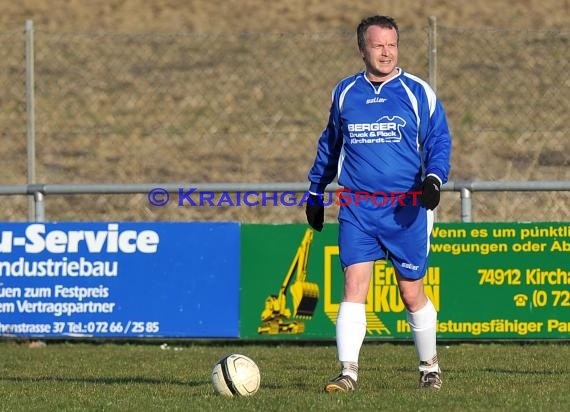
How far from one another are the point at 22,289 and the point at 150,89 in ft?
29.7

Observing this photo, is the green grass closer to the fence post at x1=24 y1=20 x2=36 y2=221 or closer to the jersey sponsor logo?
the fence post at x1=24 y1=20 x2=36 y2=221

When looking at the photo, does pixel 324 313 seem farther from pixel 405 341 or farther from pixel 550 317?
pixel 550 317

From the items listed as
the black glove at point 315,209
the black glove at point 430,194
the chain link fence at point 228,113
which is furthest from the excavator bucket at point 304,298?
the chain link fence at point 228,113

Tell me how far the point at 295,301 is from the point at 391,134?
415cm

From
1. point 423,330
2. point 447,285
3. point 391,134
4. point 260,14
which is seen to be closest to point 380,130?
point 391,134

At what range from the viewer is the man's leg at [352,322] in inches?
305

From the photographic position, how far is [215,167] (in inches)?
736

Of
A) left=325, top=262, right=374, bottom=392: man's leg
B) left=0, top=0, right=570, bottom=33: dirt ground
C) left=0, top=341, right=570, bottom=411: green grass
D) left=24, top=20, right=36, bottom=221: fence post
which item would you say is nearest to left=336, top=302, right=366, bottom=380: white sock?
left=325, top=262, right=374, bottom=392: man's leg

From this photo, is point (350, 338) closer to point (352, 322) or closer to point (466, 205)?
point (352, 322)

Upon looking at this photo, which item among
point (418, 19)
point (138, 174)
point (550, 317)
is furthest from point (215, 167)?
point (550, 317)

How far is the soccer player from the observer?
25.2 ft

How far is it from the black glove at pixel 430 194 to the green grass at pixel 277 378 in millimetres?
1058

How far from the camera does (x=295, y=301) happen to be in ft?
38.1

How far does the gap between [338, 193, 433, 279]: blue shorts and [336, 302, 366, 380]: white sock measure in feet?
0.96
